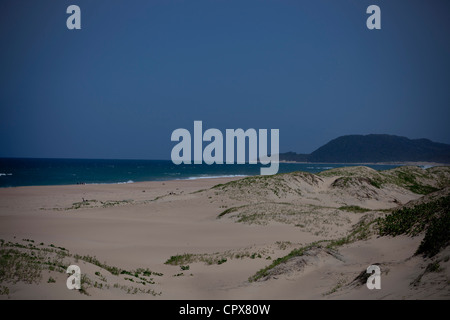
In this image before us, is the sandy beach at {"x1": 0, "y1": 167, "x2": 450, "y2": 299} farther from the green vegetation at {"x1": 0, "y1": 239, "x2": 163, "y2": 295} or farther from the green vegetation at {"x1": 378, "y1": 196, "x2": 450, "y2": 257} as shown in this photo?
the green vegetation at {"x1": 378, "y1": 196, "x2": 450, "y2": 257}

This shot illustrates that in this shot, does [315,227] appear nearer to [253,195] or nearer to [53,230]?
[253,195]

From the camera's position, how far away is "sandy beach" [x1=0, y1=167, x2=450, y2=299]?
33.2 ft

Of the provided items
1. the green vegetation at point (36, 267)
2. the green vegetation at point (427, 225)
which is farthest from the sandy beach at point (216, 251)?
the green vegetation at point (427, 225)

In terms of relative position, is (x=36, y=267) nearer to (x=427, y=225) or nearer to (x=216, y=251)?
(x=216, y=251)

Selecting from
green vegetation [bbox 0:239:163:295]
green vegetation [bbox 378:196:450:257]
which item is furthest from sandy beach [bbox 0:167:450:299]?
green vegetation [bbox 378:196:450:257]

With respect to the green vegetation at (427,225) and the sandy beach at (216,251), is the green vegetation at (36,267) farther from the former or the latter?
the green vegetation at (427,225)

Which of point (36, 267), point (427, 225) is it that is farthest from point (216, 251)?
point (36, 267)

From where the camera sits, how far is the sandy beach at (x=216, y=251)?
1011cm

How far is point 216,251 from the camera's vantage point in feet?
71.2

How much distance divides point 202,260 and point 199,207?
22.7 metres

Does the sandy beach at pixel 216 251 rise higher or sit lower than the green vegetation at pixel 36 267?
lower

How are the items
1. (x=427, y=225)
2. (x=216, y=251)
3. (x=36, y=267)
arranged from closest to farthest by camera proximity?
1. (x=36, y=267)
2. (x=427, y=225)
3. (x=216, y=251)
